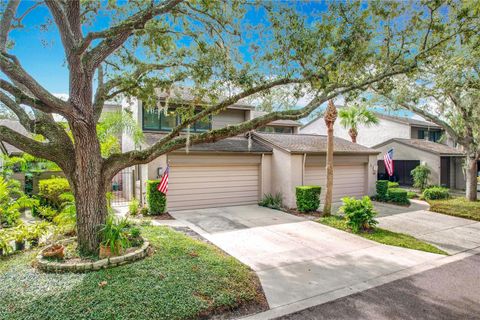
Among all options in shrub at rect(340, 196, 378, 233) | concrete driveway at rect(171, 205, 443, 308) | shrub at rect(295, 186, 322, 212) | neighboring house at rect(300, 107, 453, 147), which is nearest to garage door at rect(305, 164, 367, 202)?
shrub at rect(295, 186, 322, 212)

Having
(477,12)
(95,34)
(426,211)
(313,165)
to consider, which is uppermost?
(477,12)

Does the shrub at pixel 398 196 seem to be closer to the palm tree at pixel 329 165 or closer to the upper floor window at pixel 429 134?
the palm tree at pixel 329 165

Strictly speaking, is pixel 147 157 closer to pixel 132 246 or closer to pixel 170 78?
pixel 132 246

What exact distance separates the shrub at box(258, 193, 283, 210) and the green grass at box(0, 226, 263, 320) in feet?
23.5

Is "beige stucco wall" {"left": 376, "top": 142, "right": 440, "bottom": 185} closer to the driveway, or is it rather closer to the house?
the house

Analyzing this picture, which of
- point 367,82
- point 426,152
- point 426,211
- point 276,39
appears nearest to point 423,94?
point 426,211

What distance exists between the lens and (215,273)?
5.20m

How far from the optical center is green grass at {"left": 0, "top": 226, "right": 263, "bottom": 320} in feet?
13.0

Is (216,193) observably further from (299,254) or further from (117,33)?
(117,33)

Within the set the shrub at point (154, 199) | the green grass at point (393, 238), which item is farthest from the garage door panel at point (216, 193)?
the green grass at point (393, 238)

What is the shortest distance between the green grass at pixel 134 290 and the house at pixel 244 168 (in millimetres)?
6227

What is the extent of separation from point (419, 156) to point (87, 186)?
20582 millimetres

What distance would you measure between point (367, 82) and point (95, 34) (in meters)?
5.72

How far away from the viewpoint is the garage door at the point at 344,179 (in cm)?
1406
